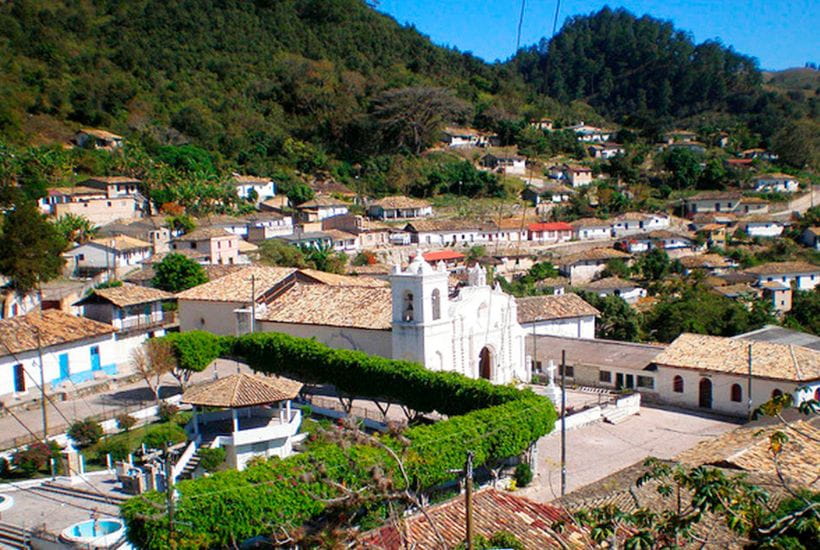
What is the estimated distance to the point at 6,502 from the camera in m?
17.6

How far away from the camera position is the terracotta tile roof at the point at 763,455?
16172 mm

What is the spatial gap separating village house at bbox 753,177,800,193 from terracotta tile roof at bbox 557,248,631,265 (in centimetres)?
2940

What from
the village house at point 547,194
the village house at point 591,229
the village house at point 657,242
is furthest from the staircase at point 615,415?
the village house at point 547,194

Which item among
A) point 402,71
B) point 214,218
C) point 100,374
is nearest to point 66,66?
point 214,218

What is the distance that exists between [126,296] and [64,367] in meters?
4.81

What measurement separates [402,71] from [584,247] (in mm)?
50461

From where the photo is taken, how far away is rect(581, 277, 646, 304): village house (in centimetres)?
4794

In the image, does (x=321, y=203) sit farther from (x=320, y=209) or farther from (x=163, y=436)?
(x=163, y=436)

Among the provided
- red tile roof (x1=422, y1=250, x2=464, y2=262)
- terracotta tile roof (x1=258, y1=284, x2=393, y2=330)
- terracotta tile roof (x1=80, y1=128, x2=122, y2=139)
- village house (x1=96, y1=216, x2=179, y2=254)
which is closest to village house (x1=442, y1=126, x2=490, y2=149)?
red tile roof (x1=422, y1=250, x2=464, y2=262)

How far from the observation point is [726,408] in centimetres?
2638

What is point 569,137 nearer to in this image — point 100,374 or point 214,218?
point 214,218

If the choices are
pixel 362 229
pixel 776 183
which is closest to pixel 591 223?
pixel 362 229

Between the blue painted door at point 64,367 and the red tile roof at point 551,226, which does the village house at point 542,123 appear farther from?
the blue painted door at point 64,367

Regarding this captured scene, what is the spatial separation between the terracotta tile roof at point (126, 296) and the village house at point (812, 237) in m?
49.7
